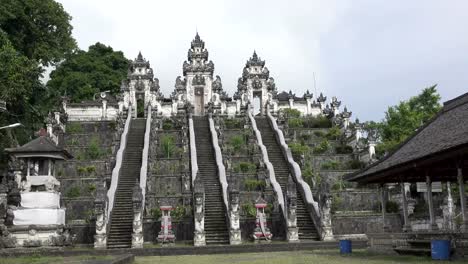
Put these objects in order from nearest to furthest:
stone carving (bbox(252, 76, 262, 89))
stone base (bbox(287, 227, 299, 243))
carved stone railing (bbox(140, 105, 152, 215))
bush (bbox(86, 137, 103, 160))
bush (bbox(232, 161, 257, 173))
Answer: stone base (bbox(287, 227, 299, 243)) < carved stone railing (bbox(140, 105, 152, 215)) < bush (bbox(232, 161, 257, 173)) < bush (bbox(86, 137, 103, 160)) < stone carving (bbox(252, 76, 262, 89))

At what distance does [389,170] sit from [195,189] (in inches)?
395

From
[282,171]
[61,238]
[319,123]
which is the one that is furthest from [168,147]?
[319,123]

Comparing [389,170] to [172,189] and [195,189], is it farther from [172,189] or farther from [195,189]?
[172,189]

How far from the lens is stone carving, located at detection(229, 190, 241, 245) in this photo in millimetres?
22719

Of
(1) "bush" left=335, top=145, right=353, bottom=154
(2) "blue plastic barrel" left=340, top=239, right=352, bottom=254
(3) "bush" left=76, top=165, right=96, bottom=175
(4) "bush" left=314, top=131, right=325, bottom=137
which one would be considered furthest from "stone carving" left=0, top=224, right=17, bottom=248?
(4) "bush" left=314, top=131, right=325, bottom=137

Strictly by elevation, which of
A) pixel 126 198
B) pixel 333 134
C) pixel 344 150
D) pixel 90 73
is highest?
pixel 90 73

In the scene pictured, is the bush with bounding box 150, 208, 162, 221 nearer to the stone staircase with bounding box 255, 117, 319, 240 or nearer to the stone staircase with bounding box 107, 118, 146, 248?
the stone staircase with bounding box 107, 118, 146, 248

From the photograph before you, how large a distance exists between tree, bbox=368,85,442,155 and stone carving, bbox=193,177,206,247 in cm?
1924

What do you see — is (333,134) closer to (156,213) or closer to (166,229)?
(156,213)

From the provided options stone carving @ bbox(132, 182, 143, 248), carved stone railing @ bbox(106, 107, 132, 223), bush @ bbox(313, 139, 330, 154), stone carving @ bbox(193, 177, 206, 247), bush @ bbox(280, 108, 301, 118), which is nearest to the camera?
stone carving @ bbox(132, 182, 143, 248)

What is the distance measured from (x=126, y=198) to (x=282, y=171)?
30.2 feet

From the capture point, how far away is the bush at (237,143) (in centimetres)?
3475

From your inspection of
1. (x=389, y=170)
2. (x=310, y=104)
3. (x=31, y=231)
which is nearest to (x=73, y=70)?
(x=310, y=104)

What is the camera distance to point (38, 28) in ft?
128
